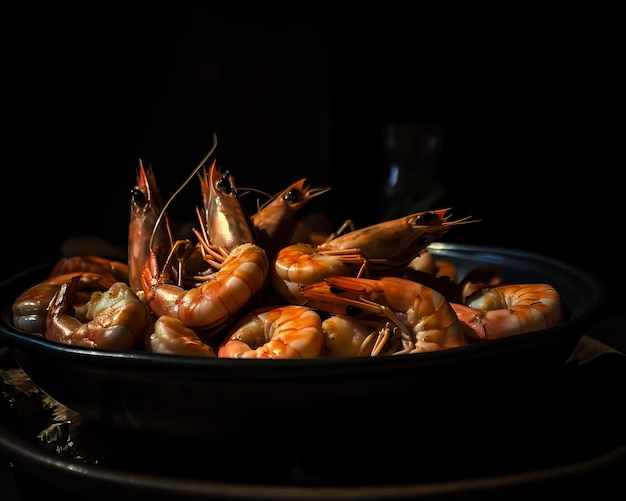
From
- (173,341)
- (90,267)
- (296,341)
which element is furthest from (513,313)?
(90,267)

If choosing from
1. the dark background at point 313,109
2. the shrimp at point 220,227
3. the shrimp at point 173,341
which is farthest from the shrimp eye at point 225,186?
the dark background at point 313,109

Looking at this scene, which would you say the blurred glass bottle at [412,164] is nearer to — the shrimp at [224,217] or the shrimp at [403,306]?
the shrimp at [224,217]

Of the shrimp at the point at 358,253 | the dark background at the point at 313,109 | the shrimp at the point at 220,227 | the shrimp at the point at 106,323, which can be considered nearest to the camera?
the shrimp at the point at 106,323

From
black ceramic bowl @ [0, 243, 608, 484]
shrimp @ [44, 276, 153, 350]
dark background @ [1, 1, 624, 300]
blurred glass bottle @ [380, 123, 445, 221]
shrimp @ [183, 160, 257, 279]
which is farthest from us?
blurred glass bottle @ [380, 123, 445, 221]

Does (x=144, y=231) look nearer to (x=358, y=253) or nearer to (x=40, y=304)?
(x=40, y=304)

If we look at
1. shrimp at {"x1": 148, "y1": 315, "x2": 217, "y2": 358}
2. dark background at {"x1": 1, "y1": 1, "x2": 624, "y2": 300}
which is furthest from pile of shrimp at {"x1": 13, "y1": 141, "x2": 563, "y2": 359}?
dark background at {"x1": 1, "y1": 1, "x2": 624, "y2": 300}

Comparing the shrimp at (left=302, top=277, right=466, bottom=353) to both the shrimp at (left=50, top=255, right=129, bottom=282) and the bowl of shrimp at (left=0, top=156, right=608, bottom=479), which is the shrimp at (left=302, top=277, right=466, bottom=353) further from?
the shrimp at (left=50, top=255, right=129, bottom=282)
